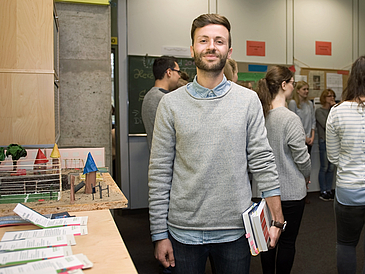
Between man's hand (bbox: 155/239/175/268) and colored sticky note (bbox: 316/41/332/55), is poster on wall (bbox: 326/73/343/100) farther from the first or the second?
man's hand (bbox: 155/239/175/268)

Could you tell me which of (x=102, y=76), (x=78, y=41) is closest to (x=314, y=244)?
(x=102, y=76)

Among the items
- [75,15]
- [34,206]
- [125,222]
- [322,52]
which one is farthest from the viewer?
[322,52]

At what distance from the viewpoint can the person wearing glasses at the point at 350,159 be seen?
5.99ft

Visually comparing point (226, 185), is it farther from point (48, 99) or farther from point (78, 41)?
point (78, 41)

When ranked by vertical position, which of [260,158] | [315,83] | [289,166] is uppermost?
[315,83]

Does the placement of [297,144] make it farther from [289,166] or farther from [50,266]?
[50,266]

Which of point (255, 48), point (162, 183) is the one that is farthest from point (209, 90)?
point (255, 48)

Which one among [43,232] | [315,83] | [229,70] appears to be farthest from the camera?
[315,83]

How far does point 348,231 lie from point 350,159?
0.42 metres

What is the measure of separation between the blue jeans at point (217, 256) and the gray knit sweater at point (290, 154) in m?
0.74

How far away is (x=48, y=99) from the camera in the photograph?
2.27m

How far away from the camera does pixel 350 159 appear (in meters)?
1.85

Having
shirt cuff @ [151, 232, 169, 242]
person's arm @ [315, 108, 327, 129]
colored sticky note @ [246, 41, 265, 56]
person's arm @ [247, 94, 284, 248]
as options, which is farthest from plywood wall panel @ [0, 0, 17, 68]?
person's arm @ [315, 108, 327, 129]

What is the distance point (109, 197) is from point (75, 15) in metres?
2.20
